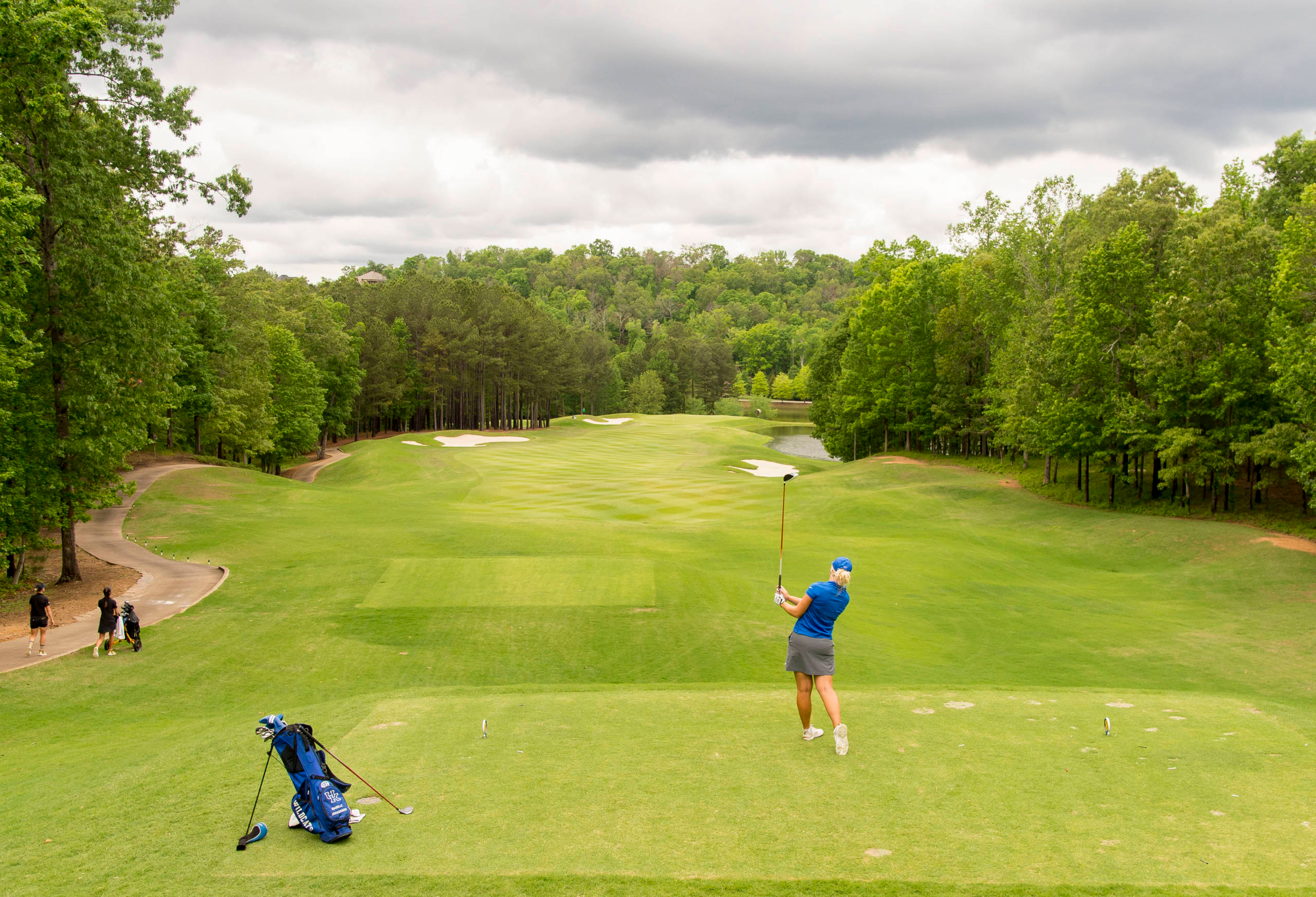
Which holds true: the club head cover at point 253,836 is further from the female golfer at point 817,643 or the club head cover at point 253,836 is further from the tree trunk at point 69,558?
the tree trunk at point 69,558

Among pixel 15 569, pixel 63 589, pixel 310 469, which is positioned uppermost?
pixel 15 569

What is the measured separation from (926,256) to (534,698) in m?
62.0

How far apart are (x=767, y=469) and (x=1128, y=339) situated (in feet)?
87.1

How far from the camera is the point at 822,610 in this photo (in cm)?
959

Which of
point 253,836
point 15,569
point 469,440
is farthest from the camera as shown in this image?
point 469,440

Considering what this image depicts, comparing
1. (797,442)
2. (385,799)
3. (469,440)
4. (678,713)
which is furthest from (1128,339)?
(797,442)

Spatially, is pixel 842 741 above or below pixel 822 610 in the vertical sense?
below

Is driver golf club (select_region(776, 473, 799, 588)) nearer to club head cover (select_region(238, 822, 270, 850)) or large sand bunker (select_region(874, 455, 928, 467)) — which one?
club head cover (select_region(238, 822, 270, 850))

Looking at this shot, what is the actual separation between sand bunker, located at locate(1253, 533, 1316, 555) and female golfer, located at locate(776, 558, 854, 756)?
26.1 metres

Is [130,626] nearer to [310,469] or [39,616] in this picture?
[39,616]

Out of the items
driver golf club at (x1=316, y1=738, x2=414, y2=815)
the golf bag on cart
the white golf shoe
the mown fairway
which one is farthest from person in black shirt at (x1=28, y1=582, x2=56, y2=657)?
the white golf shoe

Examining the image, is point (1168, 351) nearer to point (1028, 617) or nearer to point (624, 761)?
point (1028, 617)

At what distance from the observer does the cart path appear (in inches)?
703

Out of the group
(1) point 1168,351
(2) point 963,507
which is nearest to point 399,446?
(2) point 963,507
